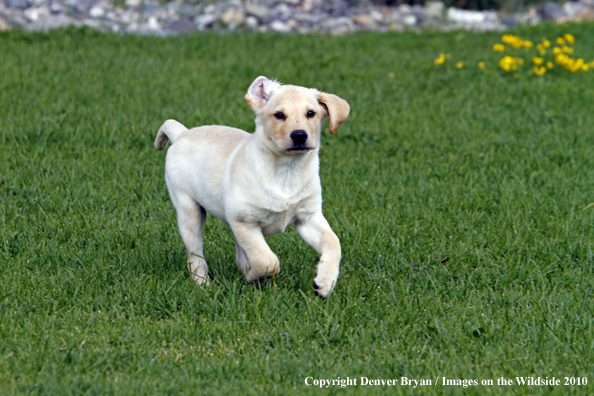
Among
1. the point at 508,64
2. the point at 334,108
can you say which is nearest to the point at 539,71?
the point at 508,64

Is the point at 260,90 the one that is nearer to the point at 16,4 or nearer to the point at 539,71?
the point at 539,71

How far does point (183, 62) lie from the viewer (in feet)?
29.4

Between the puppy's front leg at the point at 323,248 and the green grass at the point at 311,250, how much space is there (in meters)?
0.16

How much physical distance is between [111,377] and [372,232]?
2208 mm

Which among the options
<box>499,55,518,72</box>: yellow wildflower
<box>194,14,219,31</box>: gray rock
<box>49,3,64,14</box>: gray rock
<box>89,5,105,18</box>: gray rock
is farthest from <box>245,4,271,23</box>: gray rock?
<box>499,55,518,72</box>: yellow wildflower

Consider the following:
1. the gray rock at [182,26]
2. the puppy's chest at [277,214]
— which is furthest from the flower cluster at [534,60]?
the puppy's chest at [277,214]

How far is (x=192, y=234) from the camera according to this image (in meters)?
4.08

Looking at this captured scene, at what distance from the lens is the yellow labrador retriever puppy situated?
11.8 ft

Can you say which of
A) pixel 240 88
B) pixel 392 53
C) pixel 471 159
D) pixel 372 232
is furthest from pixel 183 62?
pixel 372 232

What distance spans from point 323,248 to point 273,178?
451 millimetres

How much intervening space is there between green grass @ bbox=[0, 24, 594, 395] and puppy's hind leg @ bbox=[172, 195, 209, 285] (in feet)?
0.38

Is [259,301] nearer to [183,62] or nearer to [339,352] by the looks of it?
[339,352]

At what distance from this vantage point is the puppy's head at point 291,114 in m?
3.51

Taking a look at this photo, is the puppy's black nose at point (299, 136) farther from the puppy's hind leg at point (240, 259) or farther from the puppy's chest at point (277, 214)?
the puppy's hind leg at point (240, 259)
